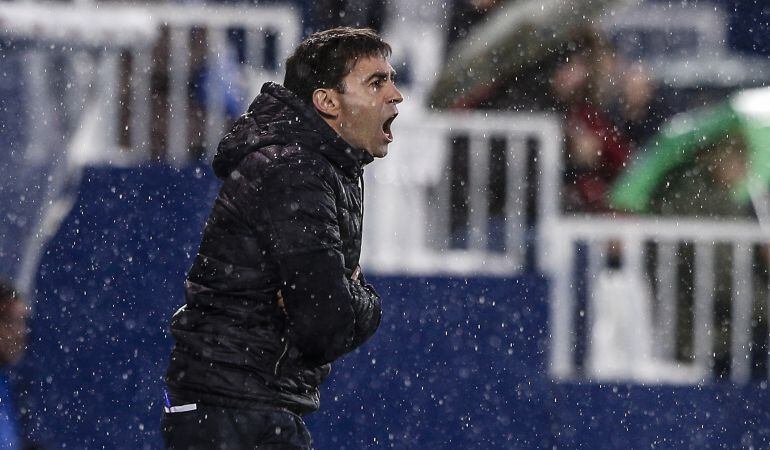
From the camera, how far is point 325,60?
402 centimetres

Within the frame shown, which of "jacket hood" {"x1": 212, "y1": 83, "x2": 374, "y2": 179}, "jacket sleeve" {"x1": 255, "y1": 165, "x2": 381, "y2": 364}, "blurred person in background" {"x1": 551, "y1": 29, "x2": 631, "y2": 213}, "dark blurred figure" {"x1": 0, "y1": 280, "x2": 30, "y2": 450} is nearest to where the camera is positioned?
"jacket sleeve" {"x1": 255, "y1": 165, "x2": 381, "y2": 364}

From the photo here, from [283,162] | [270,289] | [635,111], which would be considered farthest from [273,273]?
[635,111]

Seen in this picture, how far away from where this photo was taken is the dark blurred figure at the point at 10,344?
6.01m

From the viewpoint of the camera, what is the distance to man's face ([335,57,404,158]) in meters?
4.01

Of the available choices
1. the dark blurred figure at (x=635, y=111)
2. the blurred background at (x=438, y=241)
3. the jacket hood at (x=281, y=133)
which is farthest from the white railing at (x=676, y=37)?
the jacket hood at (x=281, y=133)

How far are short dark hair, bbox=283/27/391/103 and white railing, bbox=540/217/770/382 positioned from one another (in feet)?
9.44

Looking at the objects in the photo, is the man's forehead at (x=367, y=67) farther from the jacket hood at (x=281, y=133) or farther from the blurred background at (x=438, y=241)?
the blurred background at (x=438, y=241)

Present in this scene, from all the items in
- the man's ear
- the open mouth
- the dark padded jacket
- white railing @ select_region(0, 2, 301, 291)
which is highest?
the man's ear

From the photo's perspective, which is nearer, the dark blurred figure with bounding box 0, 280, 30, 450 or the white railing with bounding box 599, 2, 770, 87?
the dark blurred figure with bounding box 0, 280, 30, 450

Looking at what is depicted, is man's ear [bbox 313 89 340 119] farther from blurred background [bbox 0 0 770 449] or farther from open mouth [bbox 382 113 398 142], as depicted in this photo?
blurred background [bbox 0 0 770 449]

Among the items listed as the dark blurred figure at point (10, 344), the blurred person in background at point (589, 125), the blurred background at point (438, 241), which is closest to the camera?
the dark blurred figure at point (10, 344)

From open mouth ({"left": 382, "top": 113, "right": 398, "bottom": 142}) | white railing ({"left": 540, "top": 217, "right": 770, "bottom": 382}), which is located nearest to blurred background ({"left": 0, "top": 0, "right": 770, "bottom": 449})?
white railing ({"left": 540, "top": 217, "right": 770, "bottom": 382})

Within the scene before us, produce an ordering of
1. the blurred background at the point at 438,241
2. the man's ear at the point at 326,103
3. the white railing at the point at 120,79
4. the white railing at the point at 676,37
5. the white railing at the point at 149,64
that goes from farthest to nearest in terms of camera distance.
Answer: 1. the white railing at the point at 676,37
2. the white railing at the point at 149,64
3. the white railing at the point at 120,79
4. the blurred background at the point at 438,241
5. the man's ear at the point at 326,103

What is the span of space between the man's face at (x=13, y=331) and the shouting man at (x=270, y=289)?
236cm
